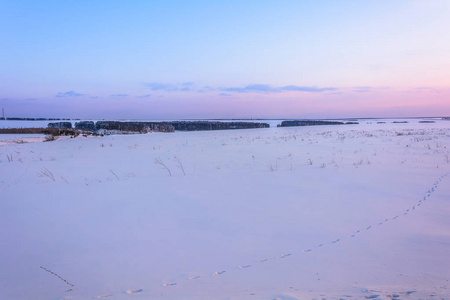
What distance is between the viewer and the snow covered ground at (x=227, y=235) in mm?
2699

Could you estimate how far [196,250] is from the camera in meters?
3.49

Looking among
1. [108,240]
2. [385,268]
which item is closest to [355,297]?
[385,268]

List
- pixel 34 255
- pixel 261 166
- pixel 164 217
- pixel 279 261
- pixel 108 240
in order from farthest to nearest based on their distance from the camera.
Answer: pixel 261 166
pixel 164 217
pixel 108 240
pixel 34 255
pixel 279 261

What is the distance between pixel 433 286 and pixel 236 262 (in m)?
1.84

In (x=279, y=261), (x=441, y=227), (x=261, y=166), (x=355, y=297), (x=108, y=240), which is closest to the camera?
(x=355, y=297)

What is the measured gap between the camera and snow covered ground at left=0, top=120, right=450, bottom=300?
270cm

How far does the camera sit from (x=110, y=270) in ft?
9.93

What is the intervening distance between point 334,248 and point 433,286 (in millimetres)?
1017

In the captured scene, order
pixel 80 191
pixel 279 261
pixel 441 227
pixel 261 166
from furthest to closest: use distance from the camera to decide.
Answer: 1. pixel 261 166
2. pixel 80 191
3. pixel 441 227
4. pixel 279 261

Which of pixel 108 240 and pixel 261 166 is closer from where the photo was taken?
pixel 108 240

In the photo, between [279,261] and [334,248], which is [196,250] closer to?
[279,261]

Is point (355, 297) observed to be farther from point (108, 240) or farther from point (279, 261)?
point (108, 240)

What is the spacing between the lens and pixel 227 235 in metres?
3.92

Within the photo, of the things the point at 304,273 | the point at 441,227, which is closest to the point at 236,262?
the point at 304,273
